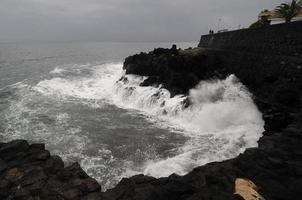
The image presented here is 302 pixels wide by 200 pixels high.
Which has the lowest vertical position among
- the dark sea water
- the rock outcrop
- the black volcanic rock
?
the dark sea water

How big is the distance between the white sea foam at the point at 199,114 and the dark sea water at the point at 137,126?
44 mm

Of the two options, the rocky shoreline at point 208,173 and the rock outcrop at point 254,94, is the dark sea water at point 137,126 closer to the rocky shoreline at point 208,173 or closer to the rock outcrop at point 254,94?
the rock outcrop at point 254,94

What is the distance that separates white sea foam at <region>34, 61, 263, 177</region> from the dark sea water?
0.15ft

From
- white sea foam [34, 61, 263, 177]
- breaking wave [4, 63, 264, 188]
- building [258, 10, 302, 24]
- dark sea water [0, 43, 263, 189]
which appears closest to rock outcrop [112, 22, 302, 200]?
white sea foam [34, 61, 263, 177]

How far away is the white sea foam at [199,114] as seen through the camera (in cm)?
1441

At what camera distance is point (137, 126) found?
19.9m

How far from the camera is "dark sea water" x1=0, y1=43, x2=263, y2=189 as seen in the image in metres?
14.4

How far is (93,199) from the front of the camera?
8.78 meters

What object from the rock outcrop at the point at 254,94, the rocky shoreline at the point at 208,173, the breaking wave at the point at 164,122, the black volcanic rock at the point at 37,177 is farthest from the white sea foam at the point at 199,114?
the black volcanic rock at the point at 37,177

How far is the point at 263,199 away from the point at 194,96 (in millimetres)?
15480

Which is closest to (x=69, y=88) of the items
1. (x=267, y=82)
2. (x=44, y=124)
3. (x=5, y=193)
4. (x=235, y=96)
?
(x=44, y=124)

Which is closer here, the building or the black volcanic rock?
the black volcanic rock

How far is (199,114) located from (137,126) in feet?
14.7

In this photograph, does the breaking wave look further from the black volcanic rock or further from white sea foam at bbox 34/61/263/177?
the black volcanic rock
